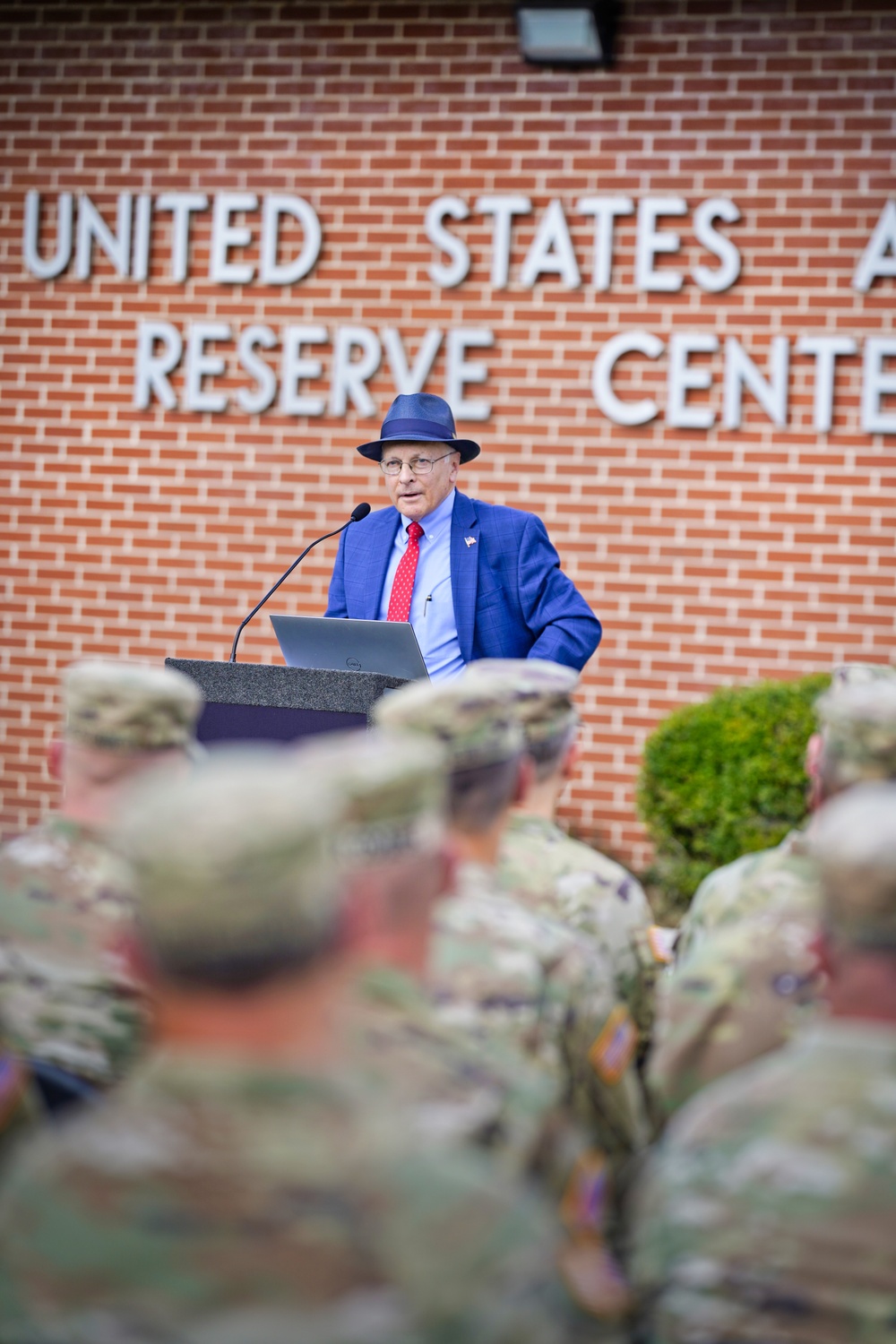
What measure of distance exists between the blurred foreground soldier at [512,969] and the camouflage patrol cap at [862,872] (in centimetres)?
50

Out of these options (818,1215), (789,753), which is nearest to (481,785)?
(818,1215)

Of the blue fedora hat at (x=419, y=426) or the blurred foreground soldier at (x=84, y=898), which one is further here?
the blue fedora hat at (x=419, y=426)

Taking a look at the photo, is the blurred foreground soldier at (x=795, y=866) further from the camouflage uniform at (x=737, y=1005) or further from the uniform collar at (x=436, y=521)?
the uniform collar at (x=436, y=521)

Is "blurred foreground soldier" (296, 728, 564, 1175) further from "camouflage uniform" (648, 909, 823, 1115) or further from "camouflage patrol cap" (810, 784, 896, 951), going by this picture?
"camouflage uniform" (648, 909, 823, 1115)

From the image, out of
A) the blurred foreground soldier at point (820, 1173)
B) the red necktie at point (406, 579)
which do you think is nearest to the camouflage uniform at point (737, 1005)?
the blurred foreground soldier at point (820, 1173)

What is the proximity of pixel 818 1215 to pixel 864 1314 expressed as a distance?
→ 0.32 ft

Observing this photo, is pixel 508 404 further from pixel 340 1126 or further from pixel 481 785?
pixel 340 1126

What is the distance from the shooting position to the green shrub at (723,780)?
5.61 m

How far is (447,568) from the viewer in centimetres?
468

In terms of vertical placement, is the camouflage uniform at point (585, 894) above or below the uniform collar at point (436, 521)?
below

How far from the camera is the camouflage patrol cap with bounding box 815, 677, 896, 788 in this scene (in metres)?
2.16

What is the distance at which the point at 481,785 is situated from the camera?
2082 millimetres

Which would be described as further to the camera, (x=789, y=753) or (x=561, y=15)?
(x=561, y=15)

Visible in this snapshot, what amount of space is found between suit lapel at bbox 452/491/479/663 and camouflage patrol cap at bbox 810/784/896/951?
3224mm
